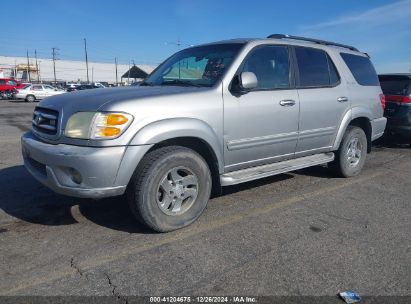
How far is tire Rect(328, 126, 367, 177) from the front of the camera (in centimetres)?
569

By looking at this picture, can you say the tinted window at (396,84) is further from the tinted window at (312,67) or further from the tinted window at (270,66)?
the tinted window at (270,66)

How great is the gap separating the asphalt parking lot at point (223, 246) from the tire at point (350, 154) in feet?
2.11

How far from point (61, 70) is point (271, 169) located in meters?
109

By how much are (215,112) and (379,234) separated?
2.00 meters

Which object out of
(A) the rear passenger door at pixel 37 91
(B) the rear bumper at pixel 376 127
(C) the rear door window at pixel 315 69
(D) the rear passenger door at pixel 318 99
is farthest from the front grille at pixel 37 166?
(A) the rear passenger door at pixel 37 91

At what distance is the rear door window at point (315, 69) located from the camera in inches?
194

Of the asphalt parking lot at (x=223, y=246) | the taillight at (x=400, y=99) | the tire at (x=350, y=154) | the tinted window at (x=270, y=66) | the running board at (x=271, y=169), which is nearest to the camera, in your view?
the asphalt parking lot at (x=223, y=246)

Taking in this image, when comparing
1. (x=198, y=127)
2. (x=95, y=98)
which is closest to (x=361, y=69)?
(x=198, y=127)

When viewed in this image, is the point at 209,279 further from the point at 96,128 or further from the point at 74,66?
A: the point at 74,66

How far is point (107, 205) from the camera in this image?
4.44m

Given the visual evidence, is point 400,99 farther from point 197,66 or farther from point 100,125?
point 100,125

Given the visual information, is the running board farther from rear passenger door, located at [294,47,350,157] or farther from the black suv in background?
the black suv in background

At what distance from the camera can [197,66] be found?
15.0 feet

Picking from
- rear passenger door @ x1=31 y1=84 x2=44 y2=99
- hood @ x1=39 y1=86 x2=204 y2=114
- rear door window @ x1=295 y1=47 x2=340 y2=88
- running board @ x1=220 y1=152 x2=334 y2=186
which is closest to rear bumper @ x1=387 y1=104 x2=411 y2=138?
rear door window @ x1=295 y1=47 x2=340 y2=88
